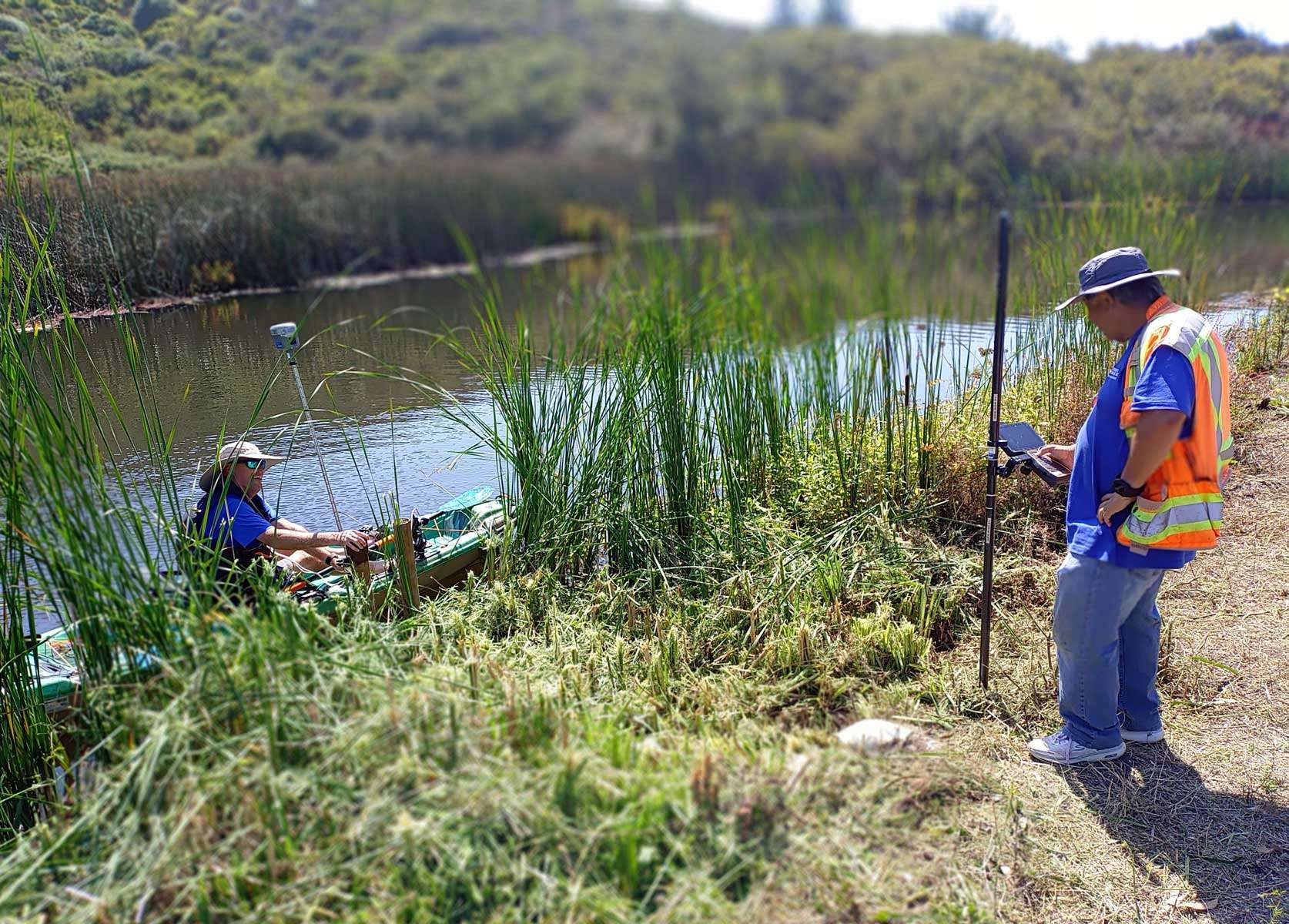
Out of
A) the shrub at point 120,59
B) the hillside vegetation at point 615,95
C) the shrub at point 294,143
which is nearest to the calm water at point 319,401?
the hillside vegetation at point 615,95

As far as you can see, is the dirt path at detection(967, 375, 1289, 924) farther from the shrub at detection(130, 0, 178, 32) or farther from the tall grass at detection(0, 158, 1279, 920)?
the shrub at detection(130, 0, 178, 32)

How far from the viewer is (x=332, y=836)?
2219mm

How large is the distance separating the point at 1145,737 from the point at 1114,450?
101 cm

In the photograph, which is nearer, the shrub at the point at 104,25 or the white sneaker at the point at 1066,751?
the white sneaker at the point at 1066,751

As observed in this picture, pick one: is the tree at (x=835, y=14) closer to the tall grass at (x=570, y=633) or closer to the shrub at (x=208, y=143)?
the shrub at (x=208, y=143)

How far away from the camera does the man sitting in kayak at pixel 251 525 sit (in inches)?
148

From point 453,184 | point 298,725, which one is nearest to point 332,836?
point 298,725

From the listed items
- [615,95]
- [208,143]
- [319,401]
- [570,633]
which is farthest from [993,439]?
[615,95]

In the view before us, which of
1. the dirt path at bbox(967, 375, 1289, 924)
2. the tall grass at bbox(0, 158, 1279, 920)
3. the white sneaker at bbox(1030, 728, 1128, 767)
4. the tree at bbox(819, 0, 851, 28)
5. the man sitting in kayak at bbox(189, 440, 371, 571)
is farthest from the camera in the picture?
the tree at bbox(819, 0, 851, 28)

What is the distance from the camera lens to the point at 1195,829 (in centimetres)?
274

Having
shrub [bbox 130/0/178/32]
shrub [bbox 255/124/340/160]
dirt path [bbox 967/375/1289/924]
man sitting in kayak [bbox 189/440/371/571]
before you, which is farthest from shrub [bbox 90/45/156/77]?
dirt path [bbox 967/375/1289/924]

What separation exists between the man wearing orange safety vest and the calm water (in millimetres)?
1733

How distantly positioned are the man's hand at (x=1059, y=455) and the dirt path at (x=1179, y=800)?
2.40 feet

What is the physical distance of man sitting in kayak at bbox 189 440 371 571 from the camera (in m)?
3.75
